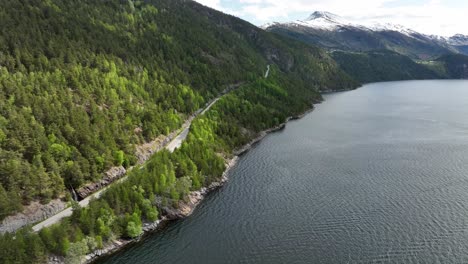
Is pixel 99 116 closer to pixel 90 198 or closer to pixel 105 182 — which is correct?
pixel 105 182

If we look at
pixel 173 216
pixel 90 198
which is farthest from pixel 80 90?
pixel 173 216

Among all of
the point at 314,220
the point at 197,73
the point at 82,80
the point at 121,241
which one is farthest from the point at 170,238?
the point at 197,73

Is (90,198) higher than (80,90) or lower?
lower

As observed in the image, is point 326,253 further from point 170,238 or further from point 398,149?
point 398,149

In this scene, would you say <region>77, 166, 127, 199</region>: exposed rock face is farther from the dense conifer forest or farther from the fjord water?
the fjord water

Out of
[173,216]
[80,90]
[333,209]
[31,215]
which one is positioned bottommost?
[173,216]

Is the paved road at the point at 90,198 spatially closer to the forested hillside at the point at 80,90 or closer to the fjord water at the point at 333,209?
the forested hillside at the point at 80,90

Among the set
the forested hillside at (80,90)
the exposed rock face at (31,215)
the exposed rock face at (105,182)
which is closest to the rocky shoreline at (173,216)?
the exposed rock face at (31,215)
